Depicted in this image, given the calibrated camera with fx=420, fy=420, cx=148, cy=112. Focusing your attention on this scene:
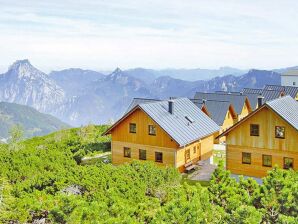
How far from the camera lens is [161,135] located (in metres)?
41.4

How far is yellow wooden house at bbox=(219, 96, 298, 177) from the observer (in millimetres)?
36000

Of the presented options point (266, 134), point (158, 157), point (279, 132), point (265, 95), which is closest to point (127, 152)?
point (158, 157)

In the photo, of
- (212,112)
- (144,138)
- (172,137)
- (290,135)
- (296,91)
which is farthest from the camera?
(296,91)

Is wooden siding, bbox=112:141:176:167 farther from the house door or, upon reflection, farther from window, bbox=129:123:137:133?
the house door

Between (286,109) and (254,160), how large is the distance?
5.36 m

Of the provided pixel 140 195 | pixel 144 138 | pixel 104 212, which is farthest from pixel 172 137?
pixel 104 212

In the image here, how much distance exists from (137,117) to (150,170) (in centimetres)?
1143

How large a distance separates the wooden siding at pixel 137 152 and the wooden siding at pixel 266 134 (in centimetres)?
637

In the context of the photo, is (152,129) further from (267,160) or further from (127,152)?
(267,160)

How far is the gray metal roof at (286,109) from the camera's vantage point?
35.7 m

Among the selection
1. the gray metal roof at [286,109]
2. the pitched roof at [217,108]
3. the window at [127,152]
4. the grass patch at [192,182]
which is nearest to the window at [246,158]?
Result: the grass patch at [192,182]

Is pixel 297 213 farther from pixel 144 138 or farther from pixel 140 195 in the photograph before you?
pixel 144 138

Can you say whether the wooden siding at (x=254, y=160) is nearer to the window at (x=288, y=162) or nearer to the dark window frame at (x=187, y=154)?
the window at (x=288, y=162)

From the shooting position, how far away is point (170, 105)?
43875 mm
